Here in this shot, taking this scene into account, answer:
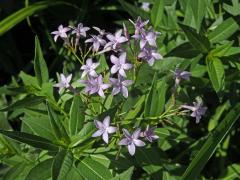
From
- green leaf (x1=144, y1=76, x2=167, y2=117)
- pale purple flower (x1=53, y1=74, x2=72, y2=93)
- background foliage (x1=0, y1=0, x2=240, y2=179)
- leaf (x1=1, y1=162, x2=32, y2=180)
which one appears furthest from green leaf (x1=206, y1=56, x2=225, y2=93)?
leaf (x1=1, y1=162, x2=32, y2=180)

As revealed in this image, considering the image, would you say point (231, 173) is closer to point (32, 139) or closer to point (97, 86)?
point (97, 86)

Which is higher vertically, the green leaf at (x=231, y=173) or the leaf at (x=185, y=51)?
the leaf at (x=185, y=51)

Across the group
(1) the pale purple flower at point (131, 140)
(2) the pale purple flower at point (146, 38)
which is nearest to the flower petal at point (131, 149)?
(1) the pale purple flower at point (131, 140)

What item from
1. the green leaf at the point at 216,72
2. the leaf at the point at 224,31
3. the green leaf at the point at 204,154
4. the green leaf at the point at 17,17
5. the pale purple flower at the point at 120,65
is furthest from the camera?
the green leaf at the point at 17,17

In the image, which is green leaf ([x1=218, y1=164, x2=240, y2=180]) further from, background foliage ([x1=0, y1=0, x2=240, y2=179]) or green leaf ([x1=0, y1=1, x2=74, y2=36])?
green leaf ([x1=0, y1=1, x2=74, y2=36])

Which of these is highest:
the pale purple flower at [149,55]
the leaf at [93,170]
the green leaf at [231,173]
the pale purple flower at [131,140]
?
the pale purple flower at [149,55]

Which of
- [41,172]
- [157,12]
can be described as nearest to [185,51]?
[157,12]

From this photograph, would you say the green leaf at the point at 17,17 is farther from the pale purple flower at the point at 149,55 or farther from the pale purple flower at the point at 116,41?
the pale purple flower at the point at 149,55
